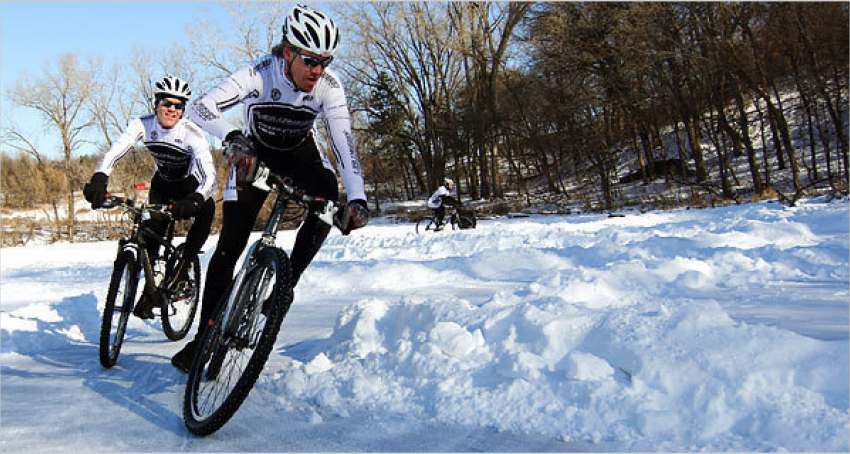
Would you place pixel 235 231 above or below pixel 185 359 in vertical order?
above

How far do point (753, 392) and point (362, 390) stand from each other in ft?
5.48

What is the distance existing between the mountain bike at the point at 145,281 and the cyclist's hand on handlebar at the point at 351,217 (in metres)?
2.25

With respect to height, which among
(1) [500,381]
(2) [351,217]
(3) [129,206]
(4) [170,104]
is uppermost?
(4) [170,104]

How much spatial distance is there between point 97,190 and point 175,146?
0.87 metres

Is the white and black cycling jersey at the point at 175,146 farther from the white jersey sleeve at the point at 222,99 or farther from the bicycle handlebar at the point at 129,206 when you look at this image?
the white jersey sleeve at the point at 222,99

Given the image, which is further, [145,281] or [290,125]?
[145,281]

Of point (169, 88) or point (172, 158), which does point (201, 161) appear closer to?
point (172, 158)

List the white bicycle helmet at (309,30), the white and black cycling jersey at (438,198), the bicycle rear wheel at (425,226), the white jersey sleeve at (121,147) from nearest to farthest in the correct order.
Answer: the white bicycle helmet at (309,30) → the white jersey sleeve at (121,147) → the white and black cycling jersey at (438,198) → the bicycle rear wheel at (425,226)

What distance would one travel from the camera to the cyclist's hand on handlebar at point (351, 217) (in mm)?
2701

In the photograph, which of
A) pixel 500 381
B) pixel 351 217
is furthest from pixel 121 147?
pixel 500 381

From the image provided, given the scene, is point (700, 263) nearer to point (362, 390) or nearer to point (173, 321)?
point (362, 390)

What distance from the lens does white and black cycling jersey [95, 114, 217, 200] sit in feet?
15.6

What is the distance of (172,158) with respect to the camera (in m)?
4.99

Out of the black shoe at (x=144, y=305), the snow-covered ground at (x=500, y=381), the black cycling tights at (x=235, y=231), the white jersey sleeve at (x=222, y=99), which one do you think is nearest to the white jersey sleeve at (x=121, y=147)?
the black shoe at (x=144, y=305)
